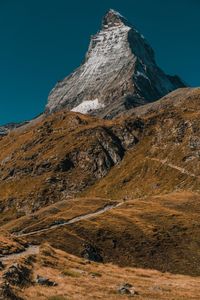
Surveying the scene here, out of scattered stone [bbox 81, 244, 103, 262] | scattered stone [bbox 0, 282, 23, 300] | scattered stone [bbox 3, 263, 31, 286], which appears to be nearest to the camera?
scattered stone [bbox 0, 282, 23, 300]

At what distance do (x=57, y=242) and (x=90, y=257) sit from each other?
1110cm

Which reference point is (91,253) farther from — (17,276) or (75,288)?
(17,276)

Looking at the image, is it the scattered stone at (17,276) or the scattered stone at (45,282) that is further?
the scattered stone at (45,282)

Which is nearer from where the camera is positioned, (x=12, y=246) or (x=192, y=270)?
(x=12, y=246)

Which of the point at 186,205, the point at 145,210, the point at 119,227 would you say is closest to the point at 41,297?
the point at 119,227

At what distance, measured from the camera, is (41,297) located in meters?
47.3

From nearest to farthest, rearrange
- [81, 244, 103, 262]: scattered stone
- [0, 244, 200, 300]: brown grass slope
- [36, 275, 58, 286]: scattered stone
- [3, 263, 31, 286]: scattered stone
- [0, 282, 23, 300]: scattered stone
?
[0, 282, 23, 300]: scattered stone, [0, 244, 200, 300]: brown grass slope, [3, 263, 31, 286]: scattered stone, [36, 275, 58, 286]: scattered stone, [81, 244, 103, 262]: scattered stone

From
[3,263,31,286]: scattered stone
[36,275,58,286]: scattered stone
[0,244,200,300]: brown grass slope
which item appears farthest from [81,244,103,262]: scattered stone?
[36,275,58,286]: scattered stone

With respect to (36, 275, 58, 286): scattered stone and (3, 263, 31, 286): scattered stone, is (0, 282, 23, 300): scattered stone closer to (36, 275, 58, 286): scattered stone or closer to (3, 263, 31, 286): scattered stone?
(3, 263, 31, 286): scattered stone

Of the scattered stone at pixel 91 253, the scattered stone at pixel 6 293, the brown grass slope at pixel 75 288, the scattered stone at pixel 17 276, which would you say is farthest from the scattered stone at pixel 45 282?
the scattered stone at pixel 91 253

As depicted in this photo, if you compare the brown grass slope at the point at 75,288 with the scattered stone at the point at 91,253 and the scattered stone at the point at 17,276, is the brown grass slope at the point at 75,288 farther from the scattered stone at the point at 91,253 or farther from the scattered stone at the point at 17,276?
the scattered stone at the point at 91,253

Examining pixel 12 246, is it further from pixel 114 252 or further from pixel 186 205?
pixel 186 205

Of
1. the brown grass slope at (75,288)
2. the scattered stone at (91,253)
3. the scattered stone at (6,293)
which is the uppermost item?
the scattered stone at (6,293)

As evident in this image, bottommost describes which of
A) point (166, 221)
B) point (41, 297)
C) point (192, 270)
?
point (192, 270)
